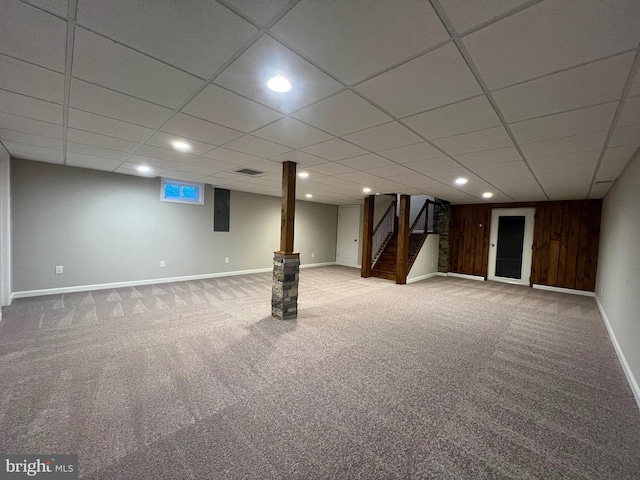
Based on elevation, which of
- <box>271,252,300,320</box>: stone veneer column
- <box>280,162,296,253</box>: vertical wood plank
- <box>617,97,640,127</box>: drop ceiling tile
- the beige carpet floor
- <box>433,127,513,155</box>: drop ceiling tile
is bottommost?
the beige carpet floor

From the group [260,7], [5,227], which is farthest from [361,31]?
[5,227]

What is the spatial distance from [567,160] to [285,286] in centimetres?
395

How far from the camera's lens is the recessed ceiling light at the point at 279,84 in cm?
172

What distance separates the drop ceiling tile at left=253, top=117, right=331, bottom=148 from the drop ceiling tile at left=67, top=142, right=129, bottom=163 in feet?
7.95

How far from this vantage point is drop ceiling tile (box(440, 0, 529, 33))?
1.08 meters

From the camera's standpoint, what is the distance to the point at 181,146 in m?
3.29

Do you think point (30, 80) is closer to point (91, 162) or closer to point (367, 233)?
Answer: point (91, 162)

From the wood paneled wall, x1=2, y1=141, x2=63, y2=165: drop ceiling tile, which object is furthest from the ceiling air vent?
the wood paneled wall

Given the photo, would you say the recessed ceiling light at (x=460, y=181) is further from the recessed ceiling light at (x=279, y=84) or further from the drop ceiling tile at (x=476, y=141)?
the recessed ceiling light at (x=279, y=84)

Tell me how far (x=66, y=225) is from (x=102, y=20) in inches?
202

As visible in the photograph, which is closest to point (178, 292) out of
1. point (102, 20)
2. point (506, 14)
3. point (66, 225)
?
point (66, 225)

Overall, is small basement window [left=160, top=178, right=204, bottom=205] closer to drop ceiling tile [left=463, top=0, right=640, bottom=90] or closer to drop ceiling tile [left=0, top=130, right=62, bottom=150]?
drop ceiling tile [left=0, top=130, right=62, bottom=150]

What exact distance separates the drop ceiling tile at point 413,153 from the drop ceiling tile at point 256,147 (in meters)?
1.28

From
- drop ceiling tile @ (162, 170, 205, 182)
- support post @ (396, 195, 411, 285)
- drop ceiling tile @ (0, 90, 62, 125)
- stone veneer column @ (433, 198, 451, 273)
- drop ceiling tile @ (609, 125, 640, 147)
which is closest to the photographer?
drop ceiling tile @ (0, 90, 62, 125)
